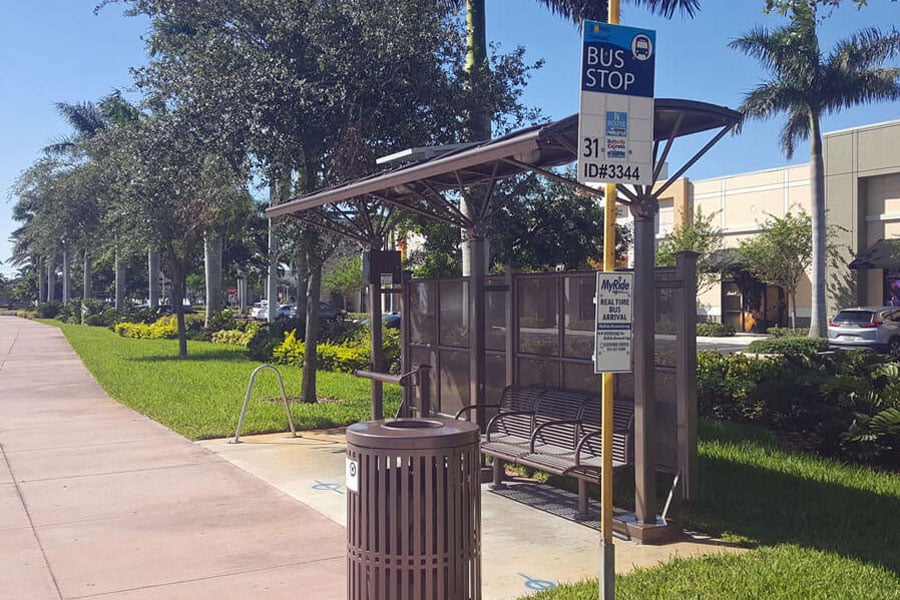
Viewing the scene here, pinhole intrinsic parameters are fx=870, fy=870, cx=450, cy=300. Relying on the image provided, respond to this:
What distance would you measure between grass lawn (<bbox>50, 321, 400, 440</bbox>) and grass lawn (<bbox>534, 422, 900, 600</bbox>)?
19.7 ft

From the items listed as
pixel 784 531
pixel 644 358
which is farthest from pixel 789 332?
pixel 644 358

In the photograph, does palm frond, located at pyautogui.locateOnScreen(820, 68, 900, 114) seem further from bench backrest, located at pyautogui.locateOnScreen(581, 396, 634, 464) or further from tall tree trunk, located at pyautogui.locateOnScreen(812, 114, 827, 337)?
bench backrest, located at pyautogui.locateOnScreen(581, 396, 634, 464)

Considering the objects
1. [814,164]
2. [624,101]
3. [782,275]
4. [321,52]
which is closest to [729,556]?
[624,101]

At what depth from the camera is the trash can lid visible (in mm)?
4223

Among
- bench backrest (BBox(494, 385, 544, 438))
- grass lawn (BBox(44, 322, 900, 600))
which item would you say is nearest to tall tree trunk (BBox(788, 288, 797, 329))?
grass lawn (BBox(44, 322, 900, 600))

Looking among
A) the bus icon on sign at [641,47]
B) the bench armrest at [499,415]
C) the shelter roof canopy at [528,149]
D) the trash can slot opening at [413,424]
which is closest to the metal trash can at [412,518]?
the trash can slot opening at [413,424]

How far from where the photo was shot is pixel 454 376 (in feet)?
32.1

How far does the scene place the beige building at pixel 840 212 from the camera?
35719 millimetres

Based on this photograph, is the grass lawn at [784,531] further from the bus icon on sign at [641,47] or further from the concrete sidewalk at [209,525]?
the bus icon on sign at [641,47]

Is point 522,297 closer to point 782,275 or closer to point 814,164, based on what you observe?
point 814,164

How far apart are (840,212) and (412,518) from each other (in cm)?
3760

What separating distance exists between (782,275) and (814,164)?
6300 millimetres

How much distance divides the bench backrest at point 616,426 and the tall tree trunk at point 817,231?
26450 mm

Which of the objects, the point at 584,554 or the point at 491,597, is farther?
the point at 584,554
